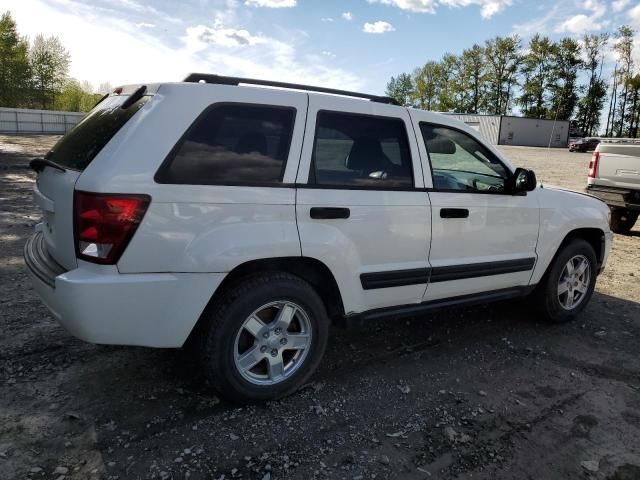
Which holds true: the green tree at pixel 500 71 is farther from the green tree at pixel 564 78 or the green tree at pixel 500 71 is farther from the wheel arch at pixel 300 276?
the wheel arch at pixel 300 276

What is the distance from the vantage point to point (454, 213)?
3604 mm

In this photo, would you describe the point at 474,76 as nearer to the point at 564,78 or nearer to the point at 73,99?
the point at 564,78

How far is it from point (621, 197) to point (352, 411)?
722 cm

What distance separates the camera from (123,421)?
283cm

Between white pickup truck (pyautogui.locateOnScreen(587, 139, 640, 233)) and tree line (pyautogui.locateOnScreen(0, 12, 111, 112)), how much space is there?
48231 millimetres

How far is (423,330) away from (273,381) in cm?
176

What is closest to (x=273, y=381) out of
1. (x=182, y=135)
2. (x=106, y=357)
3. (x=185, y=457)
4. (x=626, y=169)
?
(x=185, y=457)

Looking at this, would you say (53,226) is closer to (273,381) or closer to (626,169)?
(273,381)

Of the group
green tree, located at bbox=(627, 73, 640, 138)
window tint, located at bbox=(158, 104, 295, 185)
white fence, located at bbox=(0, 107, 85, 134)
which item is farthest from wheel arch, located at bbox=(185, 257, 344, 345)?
green tree, located at bbox=(627, 73, 640, 138)

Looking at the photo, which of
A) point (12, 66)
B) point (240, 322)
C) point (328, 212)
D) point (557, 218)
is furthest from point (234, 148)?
point (12, 66)

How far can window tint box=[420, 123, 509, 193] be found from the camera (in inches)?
144

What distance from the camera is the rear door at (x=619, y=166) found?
811 centimetres

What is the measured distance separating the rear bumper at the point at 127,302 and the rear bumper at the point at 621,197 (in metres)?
7.77

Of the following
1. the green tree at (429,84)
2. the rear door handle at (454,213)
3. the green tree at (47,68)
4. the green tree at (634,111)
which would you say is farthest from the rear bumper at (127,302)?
the green tree at (429,84)
